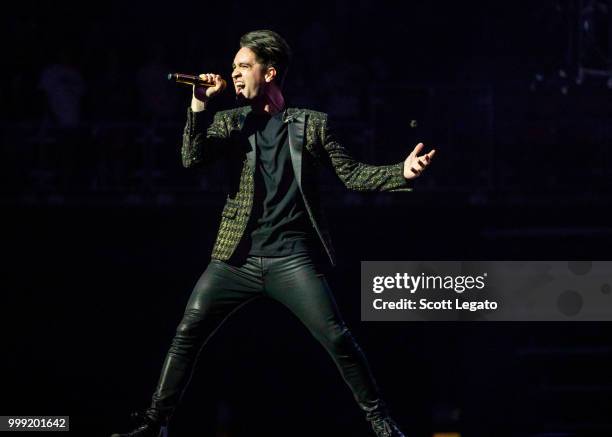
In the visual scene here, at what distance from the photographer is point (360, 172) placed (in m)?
5.54

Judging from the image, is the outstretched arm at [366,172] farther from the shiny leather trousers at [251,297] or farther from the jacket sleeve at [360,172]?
the shiny leather trousers at [251,297]

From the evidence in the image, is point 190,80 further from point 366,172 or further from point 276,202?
point 366,172

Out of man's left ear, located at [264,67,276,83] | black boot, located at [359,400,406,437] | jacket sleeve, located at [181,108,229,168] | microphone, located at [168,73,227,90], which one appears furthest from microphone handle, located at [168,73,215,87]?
black boot, located at [359,400,406,437]

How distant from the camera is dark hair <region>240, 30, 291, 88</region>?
5.53m

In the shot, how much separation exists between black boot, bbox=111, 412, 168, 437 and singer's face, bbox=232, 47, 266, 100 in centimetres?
161

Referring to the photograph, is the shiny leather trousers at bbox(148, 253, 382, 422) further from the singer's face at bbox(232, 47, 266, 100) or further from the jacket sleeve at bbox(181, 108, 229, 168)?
the singer's face at bbox(232, 47, 266, 100)

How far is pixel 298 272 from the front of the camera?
5.46 metres

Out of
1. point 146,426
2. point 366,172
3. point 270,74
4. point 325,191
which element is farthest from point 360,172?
point 325,191

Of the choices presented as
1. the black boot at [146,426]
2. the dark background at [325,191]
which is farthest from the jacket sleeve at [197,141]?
the dark background at [325,191]

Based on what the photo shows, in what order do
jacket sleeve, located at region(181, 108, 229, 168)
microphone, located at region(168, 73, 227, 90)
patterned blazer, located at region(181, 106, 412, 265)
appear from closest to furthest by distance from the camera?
microphone, located at region(168, 73, 227, 90) < jacket sleeve, located at region(181, 108, 229, 168) < patterned blazer, located at region(181, 106, 412, 265)

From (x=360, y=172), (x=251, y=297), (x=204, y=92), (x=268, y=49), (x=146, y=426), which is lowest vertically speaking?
(x=146, y=426)

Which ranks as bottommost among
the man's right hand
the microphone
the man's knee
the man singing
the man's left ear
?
the man's knee

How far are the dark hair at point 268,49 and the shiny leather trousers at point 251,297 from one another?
36.7 inches

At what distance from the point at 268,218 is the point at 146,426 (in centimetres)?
114
